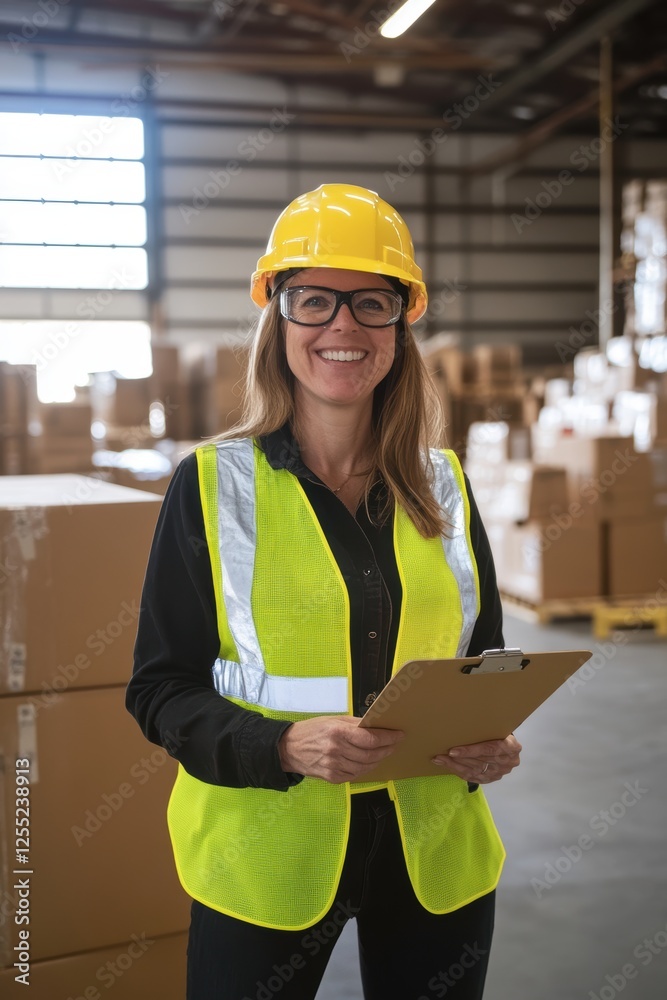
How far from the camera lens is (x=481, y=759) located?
1.41m

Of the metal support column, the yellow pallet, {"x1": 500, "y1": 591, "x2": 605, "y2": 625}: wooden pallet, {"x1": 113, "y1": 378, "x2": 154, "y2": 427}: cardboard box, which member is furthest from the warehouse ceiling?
the yellow pallet

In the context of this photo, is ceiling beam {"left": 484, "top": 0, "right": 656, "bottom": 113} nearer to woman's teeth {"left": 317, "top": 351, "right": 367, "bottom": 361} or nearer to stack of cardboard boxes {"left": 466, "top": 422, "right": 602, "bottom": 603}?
stack of cardboard boxes {"left": 466, "top": 422, "right": 602, "bottom": 603}

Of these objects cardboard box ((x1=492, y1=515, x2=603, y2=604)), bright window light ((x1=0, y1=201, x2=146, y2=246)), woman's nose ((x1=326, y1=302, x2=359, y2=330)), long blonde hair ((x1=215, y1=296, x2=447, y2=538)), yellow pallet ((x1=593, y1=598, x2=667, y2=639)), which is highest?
bright window light ((x1=0, y1=201, x2=146, y2=246))

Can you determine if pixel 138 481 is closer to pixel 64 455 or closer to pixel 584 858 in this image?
pixel 64 455

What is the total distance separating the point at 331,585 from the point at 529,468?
5.77 m

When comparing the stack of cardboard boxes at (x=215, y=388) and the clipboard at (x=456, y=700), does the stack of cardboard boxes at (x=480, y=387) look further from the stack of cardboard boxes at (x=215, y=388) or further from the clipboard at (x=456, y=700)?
the clipboard at (x=456, y=700)

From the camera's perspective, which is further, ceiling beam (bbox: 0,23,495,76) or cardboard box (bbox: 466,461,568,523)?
ceiling beam (bbox: 0,23,495,76)

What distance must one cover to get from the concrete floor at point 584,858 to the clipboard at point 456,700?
5.35ft

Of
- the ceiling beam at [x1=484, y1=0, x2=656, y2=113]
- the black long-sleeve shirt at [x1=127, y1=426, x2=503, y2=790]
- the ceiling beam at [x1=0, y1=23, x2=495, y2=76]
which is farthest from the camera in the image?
the ceiling beam at [x1=484, y1=0, x2=656, y2=113]

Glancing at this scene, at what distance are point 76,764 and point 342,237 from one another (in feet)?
4.23

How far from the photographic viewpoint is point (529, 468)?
6.98m

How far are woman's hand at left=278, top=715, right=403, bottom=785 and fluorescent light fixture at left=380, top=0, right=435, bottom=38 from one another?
11.2ft

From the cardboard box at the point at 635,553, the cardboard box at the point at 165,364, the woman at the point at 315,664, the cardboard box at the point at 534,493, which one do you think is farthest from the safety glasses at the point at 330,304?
the cardboard box at the point at 165,364

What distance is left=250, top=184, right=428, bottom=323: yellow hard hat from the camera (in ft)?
4.99
